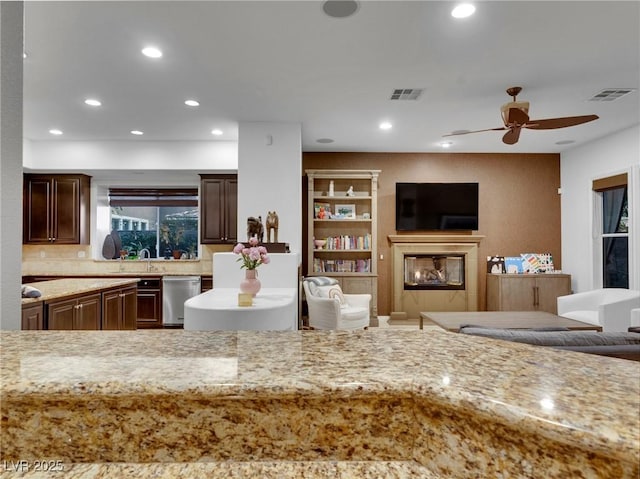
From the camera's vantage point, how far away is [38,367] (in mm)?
724

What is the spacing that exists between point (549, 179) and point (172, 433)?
7178 mm

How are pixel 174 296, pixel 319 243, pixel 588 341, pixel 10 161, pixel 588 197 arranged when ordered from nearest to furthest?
pixel 10 161 < pixel 588 341 < pixel 174 296 < pixel 588 197 < pixel 319 243

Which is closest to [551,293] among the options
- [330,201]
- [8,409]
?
[330,201]

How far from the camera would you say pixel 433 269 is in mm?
6320

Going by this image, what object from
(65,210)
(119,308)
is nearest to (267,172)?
(119,308)

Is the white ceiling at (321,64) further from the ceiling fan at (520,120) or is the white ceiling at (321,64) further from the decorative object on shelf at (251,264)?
the decorative object on shelf at (251,264)

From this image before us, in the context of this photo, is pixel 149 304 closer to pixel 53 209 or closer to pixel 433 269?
pixel 53 209

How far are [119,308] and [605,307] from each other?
17.3 feet

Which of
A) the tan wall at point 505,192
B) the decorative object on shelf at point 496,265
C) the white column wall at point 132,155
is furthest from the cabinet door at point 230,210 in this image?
the decorative object on shelf at point 496,265

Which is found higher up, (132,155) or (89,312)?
(132,155)

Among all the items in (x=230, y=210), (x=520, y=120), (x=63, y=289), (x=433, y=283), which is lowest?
(x=433, y=283)

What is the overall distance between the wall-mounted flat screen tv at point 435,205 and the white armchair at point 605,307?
6.37 feet

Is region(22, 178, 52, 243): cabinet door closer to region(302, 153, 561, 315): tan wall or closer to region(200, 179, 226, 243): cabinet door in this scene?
region(200, 179, 226, 243): cabinet door

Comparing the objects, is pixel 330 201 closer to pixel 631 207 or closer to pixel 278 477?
pixel 631 207
